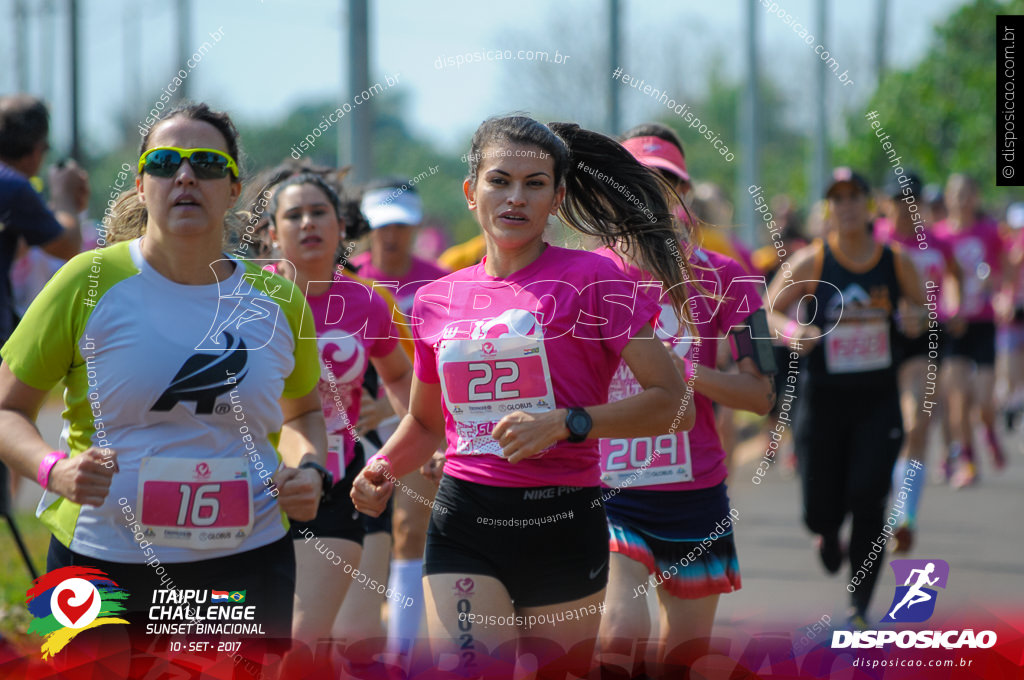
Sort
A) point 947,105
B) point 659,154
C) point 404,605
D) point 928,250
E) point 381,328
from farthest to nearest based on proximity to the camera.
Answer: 1. point 947,105
2. point 928,250
3. point 404,605
4. point 381,328
5. point 659,154

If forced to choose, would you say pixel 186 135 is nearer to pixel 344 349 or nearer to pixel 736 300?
pixel 344 349

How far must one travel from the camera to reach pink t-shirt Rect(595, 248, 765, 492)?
13.9 feet

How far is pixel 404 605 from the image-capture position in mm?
5156

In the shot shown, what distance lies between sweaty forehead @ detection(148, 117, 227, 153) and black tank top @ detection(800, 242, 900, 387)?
3.75 metres

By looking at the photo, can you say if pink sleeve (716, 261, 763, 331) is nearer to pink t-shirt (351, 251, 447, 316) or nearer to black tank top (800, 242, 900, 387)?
black tank top (800, 242, 900, 387)

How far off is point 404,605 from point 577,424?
93.4 inches

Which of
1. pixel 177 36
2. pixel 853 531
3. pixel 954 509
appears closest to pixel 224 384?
pixel 853 531

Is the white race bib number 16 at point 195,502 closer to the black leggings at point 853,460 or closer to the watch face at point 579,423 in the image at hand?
the watch face at point 579,423

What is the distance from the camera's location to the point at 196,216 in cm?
315

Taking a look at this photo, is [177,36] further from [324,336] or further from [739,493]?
[324,336]

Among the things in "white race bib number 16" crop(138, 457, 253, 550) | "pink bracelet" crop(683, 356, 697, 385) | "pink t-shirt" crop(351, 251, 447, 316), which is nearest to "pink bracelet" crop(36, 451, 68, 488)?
"white race bib number 16" crop(138, 457, 253, 550)

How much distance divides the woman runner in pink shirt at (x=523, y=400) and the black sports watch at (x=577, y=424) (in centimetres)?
9

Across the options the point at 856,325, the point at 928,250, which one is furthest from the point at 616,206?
the point at 928,250

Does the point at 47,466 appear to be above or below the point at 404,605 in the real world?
above
